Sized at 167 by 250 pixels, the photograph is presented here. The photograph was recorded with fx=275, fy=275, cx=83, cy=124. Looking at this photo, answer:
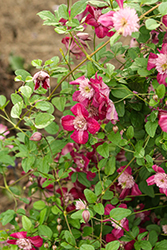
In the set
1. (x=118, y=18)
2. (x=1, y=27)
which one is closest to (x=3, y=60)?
(x=1, y=27)

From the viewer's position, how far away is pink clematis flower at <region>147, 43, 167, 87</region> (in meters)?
0.50

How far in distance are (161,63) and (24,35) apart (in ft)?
5.43

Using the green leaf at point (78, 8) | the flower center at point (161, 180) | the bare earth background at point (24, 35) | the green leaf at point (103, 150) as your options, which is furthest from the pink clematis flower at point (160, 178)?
the bare earth background at point (24, 35)

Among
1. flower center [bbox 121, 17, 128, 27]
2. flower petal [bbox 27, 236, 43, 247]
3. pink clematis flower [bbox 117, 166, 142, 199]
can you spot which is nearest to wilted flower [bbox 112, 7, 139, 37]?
flower center [bbox 121, 17, 128, 27]

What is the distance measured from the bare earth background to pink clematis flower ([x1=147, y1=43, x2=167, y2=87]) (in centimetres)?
138

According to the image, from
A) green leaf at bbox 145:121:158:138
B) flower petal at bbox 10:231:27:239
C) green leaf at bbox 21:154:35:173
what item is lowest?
flower petal at bbox 10:231:27:239

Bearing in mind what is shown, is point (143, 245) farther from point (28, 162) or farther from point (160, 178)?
point (28, 162)

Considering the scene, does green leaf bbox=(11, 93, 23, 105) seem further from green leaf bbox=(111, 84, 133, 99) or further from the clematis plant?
green leaf bbox=(111, 84, 133, 99)

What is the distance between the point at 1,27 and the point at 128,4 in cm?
164

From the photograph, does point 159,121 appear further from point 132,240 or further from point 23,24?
point 23,24

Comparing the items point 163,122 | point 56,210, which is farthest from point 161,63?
point 56,210

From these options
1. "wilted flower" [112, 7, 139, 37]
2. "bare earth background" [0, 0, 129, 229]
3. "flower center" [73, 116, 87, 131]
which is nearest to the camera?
"wilted flower" [112, 7, 139, 37]

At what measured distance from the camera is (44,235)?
26.5 inches

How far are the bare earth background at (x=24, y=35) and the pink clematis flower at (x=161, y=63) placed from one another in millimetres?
1380
